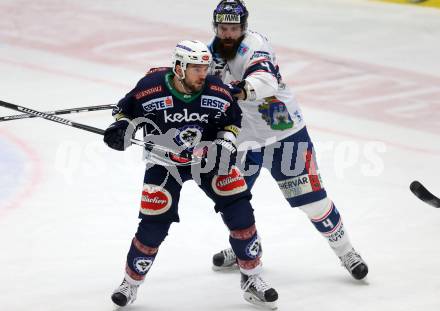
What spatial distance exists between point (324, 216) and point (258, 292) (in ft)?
2.33

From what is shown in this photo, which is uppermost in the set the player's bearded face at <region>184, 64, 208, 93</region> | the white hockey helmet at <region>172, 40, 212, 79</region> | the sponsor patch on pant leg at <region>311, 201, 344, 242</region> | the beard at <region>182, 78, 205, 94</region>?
the white hockey helmet at <region>172, 40, 212, 79</region>

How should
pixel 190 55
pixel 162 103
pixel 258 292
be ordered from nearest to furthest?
pixel 190 55 → pixel 162 103 → pixel 258 292

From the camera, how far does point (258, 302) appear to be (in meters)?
A: 5.61

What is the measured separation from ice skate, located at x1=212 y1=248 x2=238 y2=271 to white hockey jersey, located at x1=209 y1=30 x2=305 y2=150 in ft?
2.45

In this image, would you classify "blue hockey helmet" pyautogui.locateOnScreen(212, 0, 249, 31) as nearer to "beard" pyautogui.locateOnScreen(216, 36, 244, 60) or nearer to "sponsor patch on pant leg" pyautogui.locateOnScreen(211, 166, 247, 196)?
"beard" pyautogui.locateOnScreen(216, 36, 244, 60)

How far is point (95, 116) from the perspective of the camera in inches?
373

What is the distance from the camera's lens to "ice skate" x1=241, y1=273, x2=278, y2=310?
18.2 ft

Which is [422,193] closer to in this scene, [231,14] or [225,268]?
[225,268]

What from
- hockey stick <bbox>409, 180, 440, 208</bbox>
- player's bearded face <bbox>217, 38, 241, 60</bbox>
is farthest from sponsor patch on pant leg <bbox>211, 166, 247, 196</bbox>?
hockey stick <bbox>409, 180, 440, 208</bbox>

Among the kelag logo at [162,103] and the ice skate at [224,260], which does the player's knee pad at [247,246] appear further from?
the kelag logo at [162,103]

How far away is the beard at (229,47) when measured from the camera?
5.81 metres

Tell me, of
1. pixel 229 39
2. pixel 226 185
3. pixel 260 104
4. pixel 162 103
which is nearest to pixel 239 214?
pixel 226 185

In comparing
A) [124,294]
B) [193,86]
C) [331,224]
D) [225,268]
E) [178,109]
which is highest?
[193,86]

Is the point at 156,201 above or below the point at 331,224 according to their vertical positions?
above
